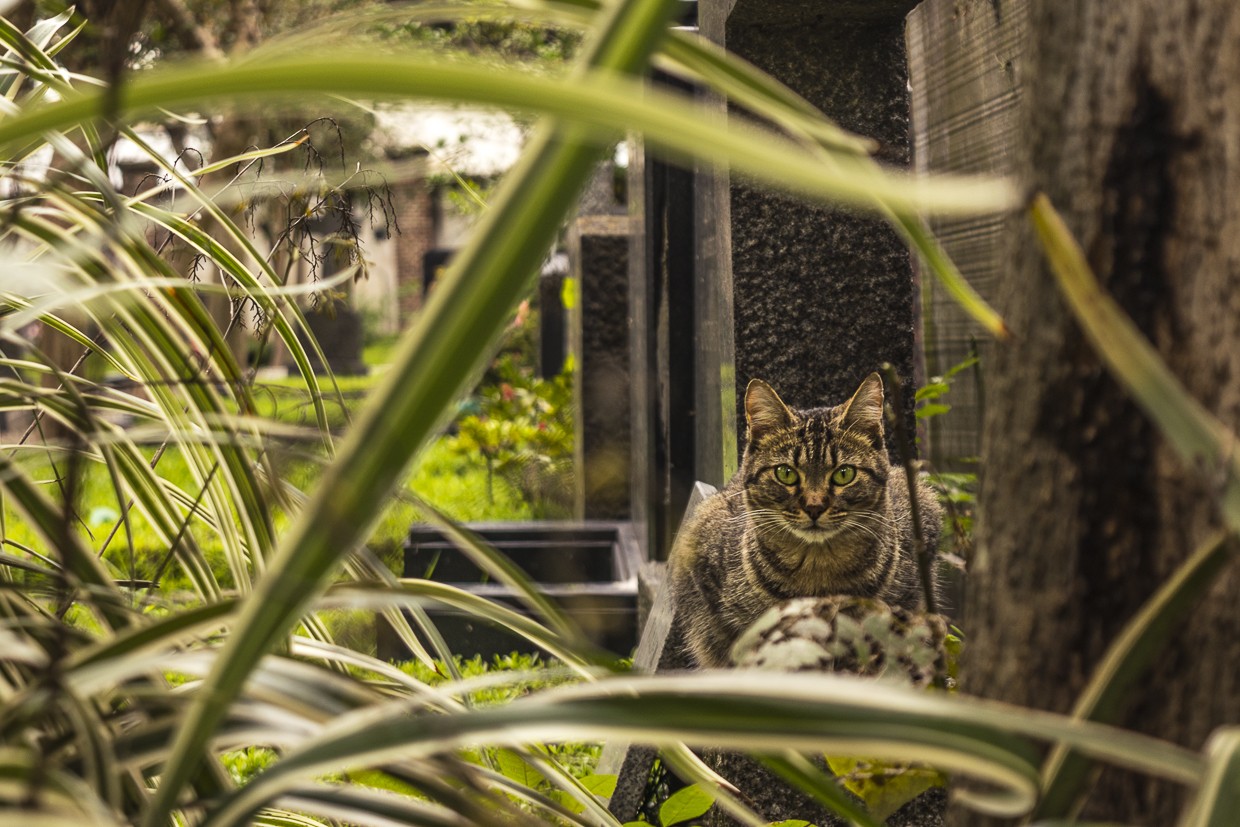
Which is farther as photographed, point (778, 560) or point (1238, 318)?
point (778, 560)

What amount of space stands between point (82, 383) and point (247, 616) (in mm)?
601

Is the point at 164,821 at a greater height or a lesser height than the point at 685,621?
greater

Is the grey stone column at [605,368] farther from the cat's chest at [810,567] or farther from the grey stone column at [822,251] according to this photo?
the cat's chest at [810,567]

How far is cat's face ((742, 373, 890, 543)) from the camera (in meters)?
1.71

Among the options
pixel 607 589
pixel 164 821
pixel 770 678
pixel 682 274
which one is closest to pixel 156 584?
pixel 164 821

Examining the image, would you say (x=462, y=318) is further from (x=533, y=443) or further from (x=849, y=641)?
(x=533, y=443)

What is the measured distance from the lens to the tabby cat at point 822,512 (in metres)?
1.71

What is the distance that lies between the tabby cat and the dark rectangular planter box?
1231 mm

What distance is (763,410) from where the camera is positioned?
5.77ft

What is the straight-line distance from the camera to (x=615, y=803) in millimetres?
1932

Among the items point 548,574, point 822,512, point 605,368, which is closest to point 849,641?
point 822,512

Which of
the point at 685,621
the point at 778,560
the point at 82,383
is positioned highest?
the point at 82,383

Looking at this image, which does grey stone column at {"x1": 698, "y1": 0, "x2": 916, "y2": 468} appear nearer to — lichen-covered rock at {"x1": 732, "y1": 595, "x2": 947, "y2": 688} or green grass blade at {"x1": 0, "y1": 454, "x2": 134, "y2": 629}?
lichen-covered rock at {"x1": 732, "y1": 595, "x2": 947, "y2": 688}

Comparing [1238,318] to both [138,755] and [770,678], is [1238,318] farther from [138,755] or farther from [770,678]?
[138,755]
